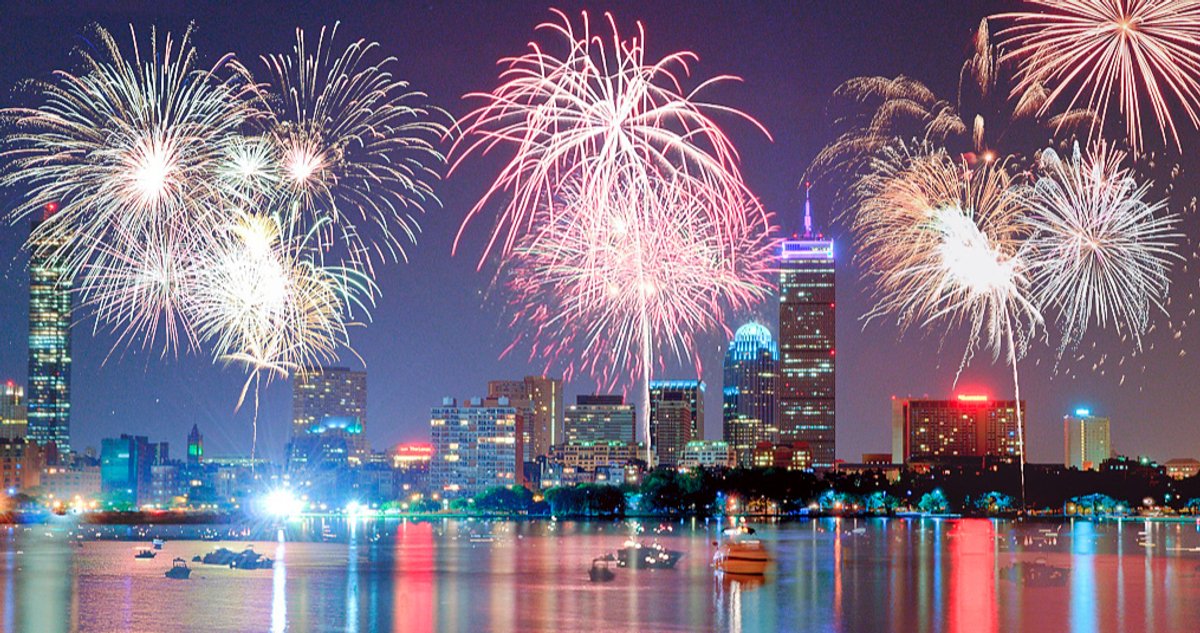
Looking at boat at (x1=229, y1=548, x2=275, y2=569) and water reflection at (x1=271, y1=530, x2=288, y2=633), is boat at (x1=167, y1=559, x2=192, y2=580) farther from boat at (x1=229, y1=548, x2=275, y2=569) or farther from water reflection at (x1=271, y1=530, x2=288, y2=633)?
boat at (x1=229, y1=548, x2=275, y2=569)

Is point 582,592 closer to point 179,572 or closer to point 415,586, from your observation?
point 415,586

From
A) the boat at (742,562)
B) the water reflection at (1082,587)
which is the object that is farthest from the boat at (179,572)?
the water reflection at (1082,587)

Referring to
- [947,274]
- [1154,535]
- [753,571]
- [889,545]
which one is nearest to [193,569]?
[753,571]

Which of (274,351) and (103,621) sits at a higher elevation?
(274,351)

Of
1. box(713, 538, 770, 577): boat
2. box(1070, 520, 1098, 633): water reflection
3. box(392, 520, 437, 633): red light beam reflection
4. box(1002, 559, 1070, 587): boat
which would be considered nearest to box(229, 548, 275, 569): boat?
box(392, 520, 437, 633): red light beam reflection

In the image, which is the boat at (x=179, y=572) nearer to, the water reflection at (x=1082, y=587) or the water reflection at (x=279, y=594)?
the water reflection at (x=279, y=594)

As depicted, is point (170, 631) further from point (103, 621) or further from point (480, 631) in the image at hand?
point (480, 631)
